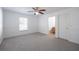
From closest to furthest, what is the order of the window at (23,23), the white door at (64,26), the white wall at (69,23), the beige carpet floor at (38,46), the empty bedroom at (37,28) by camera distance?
1. the beige carpet floor at (38,46)
2. the empty bedroom at (37,28)
3. the white wall at (69,23)
4. the white door at (64,26)
5. the window at (23,23)

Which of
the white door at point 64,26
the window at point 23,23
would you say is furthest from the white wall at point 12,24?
the white door at point 64,26

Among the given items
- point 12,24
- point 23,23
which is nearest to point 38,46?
point 12,24

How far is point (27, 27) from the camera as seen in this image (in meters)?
5.77

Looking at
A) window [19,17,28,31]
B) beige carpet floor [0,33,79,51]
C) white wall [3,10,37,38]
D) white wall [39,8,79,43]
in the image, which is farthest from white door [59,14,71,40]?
window [19,17,28,31]

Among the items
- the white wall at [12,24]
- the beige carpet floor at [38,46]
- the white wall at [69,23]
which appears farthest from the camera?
the white wall at [12,24]

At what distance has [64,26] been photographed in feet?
14.5

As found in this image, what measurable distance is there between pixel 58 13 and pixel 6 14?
308 cm

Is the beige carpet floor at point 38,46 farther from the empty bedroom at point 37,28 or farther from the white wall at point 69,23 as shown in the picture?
the white wall at point 69,23

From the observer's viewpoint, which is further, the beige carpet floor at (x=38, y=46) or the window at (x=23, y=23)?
the window at (x=23, y=23)

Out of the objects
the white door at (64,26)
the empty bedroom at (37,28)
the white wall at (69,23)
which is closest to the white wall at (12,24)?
the empty bedroom at (37,28)

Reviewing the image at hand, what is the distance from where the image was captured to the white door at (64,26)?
4.18 m

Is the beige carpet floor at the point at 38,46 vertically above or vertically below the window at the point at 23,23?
below
